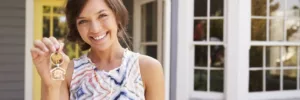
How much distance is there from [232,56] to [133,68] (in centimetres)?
345

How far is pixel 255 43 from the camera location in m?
4.51

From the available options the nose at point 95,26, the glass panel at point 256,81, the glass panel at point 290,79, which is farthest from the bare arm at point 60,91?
the glass panel at point 290,79

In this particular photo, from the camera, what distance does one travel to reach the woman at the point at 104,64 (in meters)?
0.95

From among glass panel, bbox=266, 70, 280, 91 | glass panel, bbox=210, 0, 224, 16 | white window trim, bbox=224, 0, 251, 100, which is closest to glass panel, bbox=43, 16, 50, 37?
glass panel, bbox=210, 0, 224, 16

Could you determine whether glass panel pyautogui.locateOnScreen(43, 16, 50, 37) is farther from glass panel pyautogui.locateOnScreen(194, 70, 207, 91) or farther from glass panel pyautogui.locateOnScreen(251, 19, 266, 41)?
glass panel pyautogui.locateOnScreen(251, 19, 266, 41)

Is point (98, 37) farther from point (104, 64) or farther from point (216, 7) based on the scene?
point (216, 7)

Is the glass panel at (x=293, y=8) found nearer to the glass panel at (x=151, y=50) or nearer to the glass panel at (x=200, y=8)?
the glass panel at (x=200, y=8)

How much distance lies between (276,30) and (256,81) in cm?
62

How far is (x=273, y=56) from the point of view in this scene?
4750mm

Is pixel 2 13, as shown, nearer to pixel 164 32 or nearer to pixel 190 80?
pixel 164 32

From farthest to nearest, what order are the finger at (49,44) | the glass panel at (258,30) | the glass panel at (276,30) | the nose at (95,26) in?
the glass panel at (276,30) < the glass panel at (258,30) < the nose at (95,26) < the finger at (49,44)

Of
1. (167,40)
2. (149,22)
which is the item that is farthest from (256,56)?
(149,22)

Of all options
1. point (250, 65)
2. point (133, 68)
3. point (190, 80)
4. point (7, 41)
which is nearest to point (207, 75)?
point (190, 80)

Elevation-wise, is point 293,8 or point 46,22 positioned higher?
point 293,8
